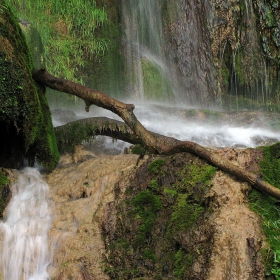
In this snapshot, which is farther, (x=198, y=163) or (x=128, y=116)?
(x=128, y=116)

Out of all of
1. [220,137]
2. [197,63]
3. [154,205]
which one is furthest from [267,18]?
[154,205]

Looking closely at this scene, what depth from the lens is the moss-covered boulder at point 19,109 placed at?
18.6 feet

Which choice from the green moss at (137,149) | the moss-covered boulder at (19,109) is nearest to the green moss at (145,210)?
the moss-covered boulder at (19,109)

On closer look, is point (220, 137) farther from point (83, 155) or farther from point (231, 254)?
point (231, 254)

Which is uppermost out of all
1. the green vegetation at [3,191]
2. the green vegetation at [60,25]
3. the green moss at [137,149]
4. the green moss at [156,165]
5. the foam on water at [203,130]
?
the green vegetation at [60,25]

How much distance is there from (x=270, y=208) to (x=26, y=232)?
10.4ft

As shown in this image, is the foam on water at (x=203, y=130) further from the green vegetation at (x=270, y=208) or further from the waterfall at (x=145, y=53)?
the green vegetation at (x=270, y=208)

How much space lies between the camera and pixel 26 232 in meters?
5.40

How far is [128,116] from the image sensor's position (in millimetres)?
5754

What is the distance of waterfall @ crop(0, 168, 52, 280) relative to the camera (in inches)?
198

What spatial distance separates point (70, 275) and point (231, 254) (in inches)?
72.7

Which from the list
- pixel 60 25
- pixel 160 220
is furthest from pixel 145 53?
pixel 160 220

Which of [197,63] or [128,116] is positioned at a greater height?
[197,63]

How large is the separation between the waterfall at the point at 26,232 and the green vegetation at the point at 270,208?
8.53 ft
